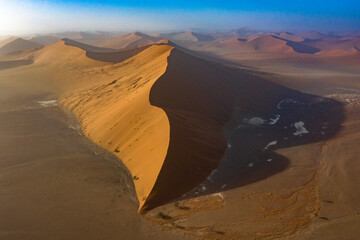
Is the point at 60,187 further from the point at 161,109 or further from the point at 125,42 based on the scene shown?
the point at 125,42

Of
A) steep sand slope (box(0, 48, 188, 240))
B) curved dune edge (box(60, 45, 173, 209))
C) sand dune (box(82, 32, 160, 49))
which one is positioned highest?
sand dune (box(82, 32, 160, 49))

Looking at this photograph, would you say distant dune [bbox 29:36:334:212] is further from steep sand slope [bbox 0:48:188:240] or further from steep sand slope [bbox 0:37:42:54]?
steep sand slope [bbox 0:37:42:54]

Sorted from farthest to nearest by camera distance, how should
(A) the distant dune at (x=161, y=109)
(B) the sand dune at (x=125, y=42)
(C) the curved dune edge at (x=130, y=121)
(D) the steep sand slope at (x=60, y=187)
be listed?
(B) the sand dune at (x=125, y=42), (C) the curved dune edge at (x=130, y=121), (A) the distant dune at (x=161, y=109), (D) the steep sand slope at (x=60, y=187)

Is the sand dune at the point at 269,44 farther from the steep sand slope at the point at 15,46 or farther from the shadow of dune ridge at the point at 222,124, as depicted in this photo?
the steep sand slope at the point at 15,46

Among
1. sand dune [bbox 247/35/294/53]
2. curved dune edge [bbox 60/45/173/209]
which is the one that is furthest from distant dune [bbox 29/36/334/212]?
sand dune [bbox 247/35/294/53]

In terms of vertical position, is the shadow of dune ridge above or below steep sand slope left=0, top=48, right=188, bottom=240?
above

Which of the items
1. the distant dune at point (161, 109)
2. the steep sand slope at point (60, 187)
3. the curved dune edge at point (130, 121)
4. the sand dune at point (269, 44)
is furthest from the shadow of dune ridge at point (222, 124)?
the sand dune at point (269, 44)

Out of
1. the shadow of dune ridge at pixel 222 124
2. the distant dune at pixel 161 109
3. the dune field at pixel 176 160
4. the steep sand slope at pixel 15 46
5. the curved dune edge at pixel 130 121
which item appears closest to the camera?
the dune field at pixel 176 160
